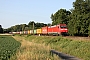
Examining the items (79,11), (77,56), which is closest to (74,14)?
(79,11)

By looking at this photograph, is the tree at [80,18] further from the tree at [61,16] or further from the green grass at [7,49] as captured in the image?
the tree at [61,16]

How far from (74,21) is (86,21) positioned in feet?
16.7

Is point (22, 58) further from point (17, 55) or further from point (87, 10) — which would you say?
point (87, 10)

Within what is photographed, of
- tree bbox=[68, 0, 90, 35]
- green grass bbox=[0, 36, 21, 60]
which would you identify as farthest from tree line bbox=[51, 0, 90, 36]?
green grass bbox=[0, 36, 21, 60]

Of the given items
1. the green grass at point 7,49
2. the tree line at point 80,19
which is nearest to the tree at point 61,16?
the tree line at point 80,19

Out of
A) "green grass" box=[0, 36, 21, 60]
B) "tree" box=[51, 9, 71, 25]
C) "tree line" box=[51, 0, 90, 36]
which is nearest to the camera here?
"green grass" box=[0, 36, 21, 60]

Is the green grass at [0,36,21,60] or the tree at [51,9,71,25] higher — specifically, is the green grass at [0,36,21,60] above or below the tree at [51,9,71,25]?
below

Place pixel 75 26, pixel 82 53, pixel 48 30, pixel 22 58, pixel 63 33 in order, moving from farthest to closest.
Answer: pixel 48 30
pixel 75 26
pixel 63 33
pixel 82 53
pixel 22 58

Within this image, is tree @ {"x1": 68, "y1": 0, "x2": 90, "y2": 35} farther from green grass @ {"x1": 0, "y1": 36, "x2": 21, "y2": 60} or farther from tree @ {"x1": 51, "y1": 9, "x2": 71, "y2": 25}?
tree @ {"x1": 51, "y1": 9, "x2": 71, "y2": 25}

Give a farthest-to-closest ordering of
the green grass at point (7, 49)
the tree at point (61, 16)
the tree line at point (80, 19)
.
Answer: the tree at point (61, 16) → the tree line at point (80, 19) → the green grass at point (7, 49)

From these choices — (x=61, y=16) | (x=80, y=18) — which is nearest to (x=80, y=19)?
(x=80, y=18)

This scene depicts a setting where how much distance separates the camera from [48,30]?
65.7m

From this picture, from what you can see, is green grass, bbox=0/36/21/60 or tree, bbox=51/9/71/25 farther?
tree, bbox=51/9/71/25

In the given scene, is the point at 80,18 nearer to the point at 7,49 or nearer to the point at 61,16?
the point at 7,49
